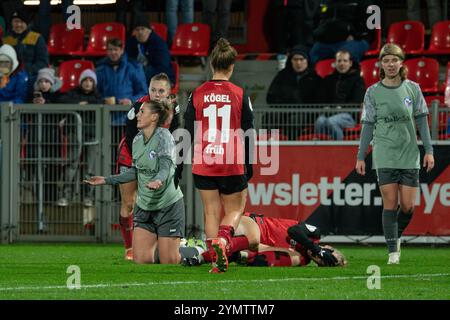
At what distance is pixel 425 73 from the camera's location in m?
19.6

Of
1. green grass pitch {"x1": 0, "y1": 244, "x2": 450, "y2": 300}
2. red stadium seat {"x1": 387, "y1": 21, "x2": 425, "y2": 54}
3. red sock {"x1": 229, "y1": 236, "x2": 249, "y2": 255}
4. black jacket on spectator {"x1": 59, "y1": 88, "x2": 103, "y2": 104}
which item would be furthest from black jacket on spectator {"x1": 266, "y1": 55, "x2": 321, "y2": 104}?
red sock {"x1": 229, "y1": 236, "x2": 249, "y2": 255}

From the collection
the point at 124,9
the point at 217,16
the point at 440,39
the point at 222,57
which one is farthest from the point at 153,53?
the point at 222,57

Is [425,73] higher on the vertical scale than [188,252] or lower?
higher

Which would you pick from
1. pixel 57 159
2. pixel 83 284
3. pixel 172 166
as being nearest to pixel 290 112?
pixel 57 159

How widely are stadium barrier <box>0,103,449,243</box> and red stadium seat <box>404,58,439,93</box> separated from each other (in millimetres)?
3315

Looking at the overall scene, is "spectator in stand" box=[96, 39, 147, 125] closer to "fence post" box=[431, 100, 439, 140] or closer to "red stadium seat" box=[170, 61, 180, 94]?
"red stadium seat" box=[170, 61, 180, 94]

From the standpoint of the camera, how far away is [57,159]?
16.7m

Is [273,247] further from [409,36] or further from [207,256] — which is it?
[409,36]

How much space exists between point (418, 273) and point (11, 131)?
7070 mm

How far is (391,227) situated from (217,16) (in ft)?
32.3

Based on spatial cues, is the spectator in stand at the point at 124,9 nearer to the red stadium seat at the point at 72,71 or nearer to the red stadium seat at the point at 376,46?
the red stadium seat at the point at 72,71

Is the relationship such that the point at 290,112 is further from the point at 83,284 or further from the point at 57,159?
the point at 83,284

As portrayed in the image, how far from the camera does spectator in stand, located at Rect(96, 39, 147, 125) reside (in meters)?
18.3

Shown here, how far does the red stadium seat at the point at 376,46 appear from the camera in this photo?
20611 mm
